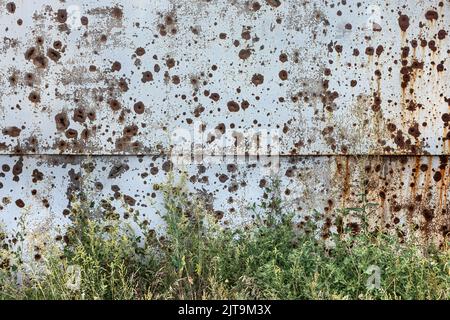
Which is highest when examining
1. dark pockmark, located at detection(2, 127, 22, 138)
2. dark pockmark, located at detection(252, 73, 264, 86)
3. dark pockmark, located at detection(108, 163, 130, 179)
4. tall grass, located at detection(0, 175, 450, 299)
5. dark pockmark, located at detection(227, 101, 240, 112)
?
dark pockmark, located at detection(252, 73, 264, 86)

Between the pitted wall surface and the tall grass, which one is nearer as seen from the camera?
the tall grass

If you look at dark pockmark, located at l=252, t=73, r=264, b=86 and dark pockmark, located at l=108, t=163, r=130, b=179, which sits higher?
dark pockmark, located at l=252, t=73, r=264, b=86

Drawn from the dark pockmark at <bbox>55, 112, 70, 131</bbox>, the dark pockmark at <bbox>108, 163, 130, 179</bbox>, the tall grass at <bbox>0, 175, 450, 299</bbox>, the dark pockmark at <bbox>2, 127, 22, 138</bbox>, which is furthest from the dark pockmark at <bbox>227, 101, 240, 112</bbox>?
the dark pockmark at <bbox>2, 127, 22, 138</bbox>

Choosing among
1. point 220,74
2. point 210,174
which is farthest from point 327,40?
point 210,174

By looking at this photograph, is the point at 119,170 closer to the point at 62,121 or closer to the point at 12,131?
the point at 62,121

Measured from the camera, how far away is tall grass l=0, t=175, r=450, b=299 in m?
3.39

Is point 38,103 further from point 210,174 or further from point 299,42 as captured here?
point 299,42

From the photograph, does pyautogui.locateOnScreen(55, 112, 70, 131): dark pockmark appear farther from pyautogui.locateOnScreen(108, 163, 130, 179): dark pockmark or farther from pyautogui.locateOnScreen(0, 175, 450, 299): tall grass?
pyautogui.locateOnScreen(0, 175, 450, 299): tall grass

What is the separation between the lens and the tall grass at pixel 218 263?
3387 mm

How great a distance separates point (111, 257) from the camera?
145 inches

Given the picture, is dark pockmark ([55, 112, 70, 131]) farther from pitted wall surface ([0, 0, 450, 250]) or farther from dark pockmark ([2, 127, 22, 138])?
dark pockmark ([2, 127, 22, 138])

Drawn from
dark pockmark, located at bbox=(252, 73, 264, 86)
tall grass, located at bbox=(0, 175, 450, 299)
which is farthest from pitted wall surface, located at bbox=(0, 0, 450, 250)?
tall grass, located at bbox=(0, 175, 450, 299)
